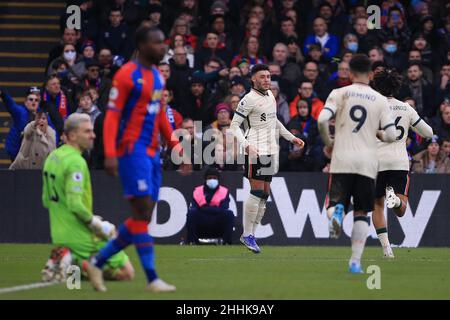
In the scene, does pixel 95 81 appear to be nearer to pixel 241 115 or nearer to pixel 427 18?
pixel 241 115

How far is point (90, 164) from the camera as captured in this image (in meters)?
21.1

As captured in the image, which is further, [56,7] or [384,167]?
[56,7]

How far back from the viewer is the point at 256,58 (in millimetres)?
23141

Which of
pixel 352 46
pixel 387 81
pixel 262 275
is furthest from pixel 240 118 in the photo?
pixel 352 46

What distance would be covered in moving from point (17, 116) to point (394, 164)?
7.52 m

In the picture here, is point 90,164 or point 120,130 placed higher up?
point 120,130

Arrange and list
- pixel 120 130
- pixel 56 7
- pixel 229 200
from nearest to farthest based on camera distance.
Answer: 1. pixel 120 130
2. pixel 229 200
3. pixel 56 7

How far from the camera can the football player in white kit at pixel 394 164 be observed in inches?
622

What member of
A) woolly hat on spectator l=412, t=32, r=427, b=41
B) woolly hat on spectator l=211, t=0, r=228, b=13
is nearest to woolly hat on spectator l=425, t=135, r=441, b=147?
woolly hat on spectator l=412, t=32, r=427, b=41

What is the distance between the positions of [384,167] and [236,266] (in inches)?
118

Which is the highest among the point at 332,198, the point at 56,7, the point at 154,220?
the point at 56,7
